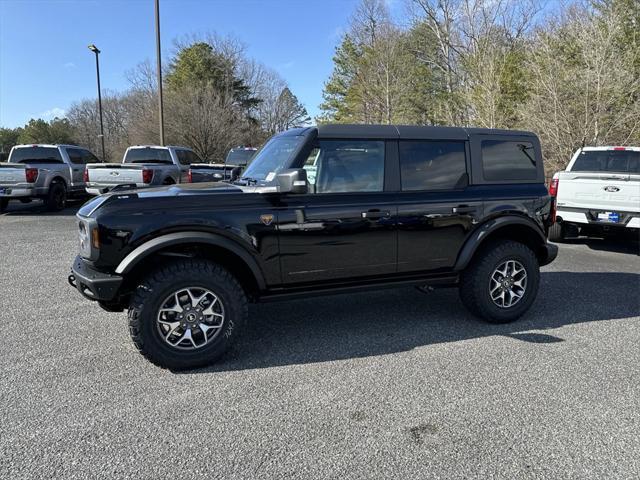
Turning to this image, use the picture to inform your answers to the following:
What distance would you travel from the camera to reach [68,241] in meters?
8.70

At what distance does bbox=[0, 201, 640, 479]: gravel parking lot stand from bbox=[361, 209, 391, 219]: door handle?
1.12 meters

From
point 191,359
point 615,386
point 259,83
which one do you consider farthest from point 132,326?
point 259,83

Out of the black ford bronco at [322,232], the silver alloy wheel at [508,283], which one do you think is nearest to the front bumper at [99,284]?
the black ford bronco at [322,232]

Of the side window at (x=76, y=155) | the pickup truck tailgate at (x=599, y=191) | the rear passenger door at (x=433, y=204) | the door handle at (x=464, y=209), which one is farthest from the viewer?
the side window at (x=76, y=155)

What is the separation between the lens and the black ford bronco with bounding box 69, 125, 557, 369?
11.2 ft

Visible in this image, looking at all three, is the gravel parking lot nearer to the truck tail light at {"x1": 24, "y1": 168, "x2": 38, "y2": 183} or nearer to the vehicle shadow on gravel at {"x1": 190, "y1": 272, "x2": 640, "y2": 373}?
the vehicle shadow on gravel at {"x1": 190, "y1": 272, "x2": 640, "y2": 373}

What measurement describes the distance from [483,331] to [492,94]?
15496 mm

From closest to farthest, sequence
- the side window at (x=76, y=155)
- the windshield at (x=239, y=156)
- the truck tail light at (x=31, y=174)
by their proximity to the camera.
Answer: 1. the truck tail light at (x=31, y=174)
2. the side window at (x=76, y=155)
3. the windshield at (x=239, y=156)

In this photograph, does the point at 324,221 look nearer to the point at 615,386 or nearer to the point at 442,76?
the point at 615,386

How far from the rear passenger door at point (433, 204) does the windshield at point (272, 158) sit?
984mm

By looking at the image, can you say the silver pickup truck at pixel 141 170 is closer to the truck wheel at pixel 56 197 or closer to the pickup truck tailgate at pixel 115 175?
the pickup truck tailgate at pixel 115 175

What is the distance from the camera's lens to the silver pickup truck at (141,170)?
11688 mm

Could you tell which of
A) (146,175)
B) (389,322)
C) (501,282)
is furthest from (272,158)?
(146,175)

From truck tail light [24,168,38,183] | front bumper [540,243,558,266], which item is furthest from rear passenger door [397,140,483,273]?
truck tail light [24,168,38,183]
